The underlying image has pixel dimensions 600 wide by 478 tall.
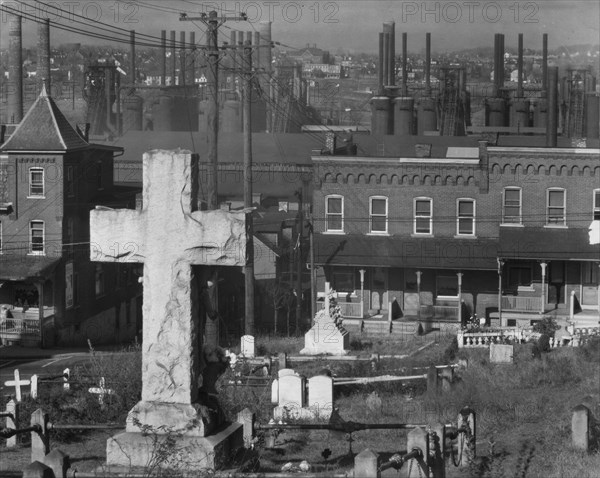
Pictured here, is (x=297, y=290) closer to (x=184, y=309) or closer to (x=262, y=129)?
(x=184, y=309)

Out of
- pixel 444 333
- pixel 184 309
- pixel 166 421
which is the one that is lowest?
pixel 444 333

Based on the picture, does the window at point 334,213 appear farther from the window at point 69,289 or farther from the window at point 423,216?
the window at point 69,289

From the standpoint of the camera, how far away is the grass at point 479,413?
1115 centimetres

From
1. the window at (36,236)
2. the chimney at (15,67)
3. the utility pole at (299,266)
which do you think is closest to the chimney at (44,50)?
the chimney at (15,67)

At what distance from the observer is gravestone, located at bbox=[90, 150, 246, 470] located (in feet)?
30.8

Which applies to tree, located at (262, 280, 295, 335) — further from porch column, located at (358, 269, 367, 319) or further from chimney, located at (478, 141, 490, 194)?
chimney, located at (478, 141, 490, 194)

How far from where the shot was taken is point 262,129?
80.4 metres

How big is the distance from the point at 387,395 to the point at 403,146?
120ft

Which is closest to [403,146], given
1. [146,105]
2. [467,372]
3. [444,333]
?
[444,333]

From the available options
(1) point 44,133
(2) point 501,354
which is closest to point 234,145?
(1) point 44,133

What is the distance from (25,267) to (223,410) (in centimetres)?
2499

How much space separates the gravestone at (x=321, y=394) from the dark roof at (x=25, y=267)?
64.8 ft

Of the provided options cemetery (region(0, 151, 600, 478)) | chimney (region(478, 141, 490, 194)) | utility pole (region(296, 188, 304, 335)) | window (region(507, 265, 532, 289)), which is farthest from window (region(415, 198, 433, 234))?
cemetery (region(0, 151, 600, 478))

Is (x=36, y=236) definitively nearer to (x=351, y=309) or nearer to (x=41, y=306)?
(x=41, y=306)
